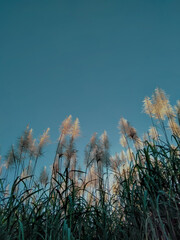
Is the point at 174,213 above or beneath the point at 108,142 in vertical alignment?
beneath

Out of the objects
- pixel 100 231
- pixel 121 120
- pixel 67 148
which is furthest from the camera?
pixel 121 120

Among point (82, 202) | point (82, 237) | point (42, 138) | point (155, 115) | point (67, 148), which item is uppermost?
point (155, 115)

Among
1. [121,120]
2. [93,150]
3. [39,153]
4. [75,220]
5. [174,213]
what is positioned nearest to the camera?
[174,213]

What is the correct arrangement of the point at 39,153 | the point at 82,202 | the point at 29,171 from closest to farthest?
the point at 82,202
the point at 39,153
the point at 29,171

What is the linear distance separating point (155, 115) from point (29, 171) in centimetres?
502

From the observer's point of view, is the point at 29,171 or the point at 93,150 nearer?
the point at 93,150

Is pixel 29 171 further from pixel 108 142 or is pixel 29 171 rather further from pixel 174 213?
pixel 174 213

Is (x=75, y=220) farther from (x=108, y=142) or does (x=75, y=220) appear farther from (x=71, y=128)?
(x=108, y=142)

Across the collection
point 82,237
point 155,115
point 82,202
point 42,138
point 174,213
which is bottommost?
point 82,237

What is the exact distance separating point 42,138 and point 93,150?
1867 mm

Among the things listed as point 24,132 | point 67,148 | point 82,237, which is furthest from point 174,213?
point 24,132

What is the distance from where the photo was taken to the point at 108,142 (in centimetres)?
692

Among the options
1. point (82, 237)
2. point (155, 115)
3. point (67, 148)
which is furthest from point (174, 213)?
point (155, 115)

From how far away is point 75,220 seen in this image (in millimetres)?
1730
